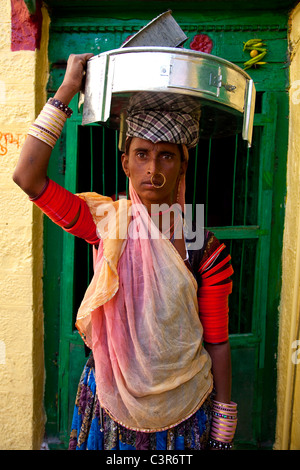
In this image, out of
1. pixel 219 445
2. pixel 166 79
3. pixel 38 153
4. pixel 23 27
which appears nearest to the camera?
pixel 166 79

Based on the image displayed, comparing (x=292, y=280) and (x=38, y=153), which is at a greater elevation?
(x=38, y=153)

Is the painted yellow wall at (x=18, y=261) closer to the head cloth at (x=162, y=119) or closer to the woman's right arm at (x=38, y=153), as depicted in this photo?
the woman's right arm at (x=38, y=153)

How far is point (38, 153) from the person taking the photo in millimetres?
1416

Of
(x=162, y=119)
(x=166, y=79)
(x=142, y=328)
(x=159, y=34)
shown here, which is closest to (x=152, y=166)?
(x=162, y=119)

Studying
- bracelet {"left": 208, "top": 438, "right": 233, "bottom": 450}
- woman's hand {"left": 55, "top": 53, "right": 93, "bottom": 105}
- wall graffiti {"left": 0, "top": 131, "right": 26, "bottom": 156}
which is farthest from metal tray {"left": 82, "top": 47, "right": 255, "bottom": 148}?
bracelet {"left": 208, "top": 438, "right": 233, "bottom": 450}

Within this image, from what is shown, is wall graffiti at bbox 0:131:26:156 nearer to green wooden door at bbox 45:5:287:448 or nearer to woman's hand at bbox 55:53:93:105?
green wooden door at bbox 45:5:287:448

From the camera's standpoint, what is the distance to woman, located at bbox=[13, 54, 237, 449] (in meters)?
1.48

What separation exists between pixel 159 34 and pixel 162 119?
0.31 m

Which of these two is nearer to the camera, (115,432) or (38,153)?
(38,153)

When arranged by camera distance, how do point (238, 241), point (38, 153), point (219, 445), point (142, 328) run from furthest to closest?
point (238, 241)
point (219, 445)
point (142, 328)
point (38, 153)

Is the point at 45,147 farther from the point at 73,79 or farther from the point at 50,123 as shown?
the point at 73,79

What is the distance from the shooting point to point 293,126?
2471 millimetres

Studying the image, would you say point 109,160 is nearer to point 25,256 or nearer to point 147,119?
point 25,256
